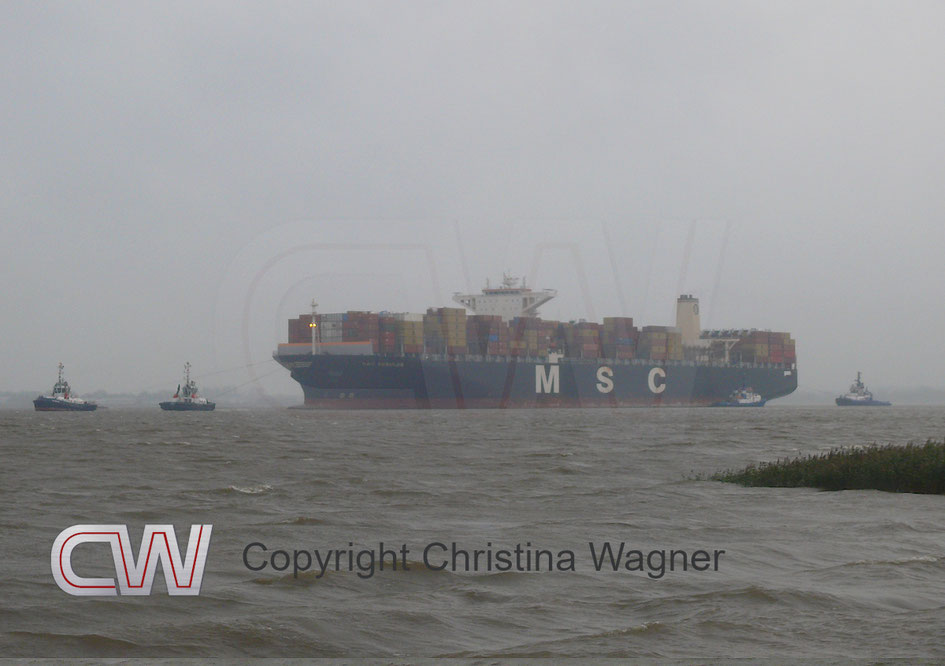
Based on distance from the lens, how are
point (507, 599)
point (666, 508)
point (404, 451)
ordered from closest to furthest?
point (507, 599)
point (666, 508)
point (404, 451)

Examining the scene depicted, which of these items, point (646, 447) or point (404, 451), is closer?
point (404, 451)

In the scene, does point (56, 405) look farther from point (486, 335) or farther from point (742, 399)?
point (742, 399)

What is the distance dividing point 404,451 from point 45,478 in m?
10.4

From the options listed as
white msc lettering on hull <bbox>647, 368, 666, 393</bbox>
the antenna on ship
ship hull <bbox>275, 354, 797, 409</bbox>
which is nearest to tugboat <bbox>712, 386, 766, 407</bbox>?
ship hull <bbox>275, 354, 797, 409</bbox>

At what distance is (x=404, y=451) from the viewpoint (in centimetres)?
2705

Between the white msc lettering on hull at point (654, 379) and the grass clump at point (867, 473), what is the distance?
59959 mm

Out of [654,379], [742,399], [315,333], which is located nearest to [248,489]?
[315,333]

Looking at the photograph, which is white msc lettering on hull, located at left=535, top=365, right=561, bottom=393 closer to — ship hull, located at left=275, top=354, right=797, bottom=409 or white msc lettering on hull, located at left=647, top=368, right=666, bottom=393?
ship hull, located at left=275, top=354, right=797, bottom=409

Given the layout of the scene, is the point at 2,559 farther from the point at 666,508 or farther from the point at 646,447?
the point at 646,447

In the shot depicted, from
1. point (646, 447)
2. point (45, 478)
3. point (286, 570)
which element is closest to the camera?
point (286, 570)

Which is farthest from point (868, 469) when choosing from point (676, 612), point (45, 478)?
point (45, 478)

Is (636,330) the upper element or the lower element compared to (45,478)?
upper

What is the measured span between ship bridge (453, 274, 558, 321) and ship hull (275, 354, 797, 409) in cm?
746

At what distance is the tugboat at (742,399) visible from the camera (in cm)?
8768
